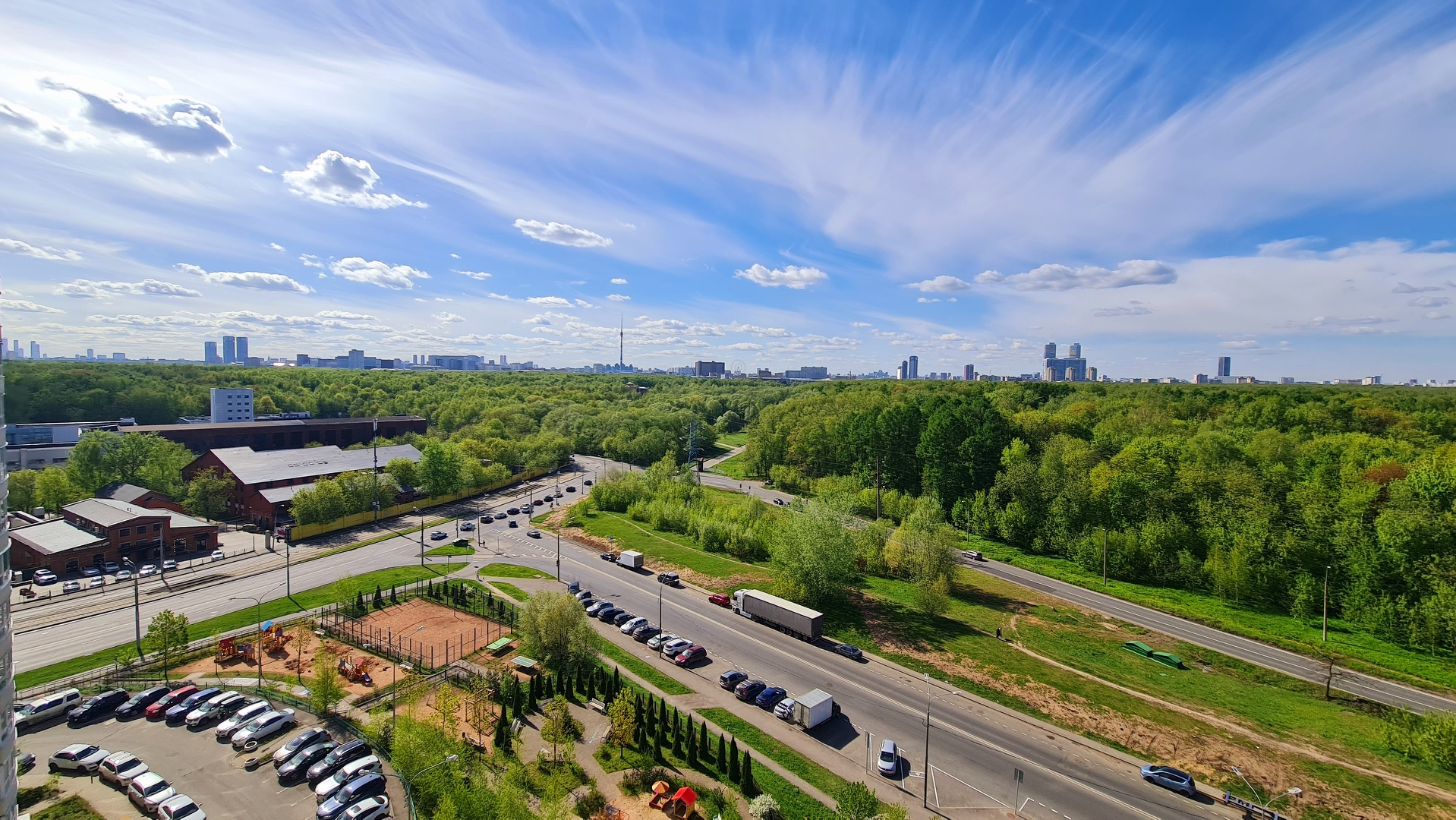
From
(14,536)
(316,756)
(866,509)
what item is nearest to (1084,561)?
(866,509)

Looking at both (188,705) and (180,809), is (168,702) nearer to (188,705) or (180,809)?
(188,705)

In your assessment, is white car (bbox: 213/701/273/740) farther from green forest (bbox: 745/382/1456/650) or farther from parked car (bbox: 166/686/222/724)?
green forest (bbox: 745/382/1456/650)

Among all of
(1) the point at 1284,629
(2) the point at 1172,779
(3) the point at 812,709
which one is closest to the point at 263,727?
(3) the point at 812,709

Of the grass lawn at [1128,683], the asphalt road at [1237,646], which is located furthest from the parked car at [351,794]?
the asphalt road at [1237,646]

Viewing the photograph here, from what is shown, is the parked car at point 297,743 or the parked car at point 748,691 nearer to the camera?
the parked car at point 297,743

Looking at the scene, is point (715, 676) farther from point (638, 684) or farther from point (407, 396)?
point (407, 396)

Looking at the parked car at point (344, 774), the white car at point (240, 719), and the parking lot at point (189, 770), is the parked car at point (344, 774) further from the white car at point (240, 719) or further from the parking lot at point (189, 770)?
the white car at point (240, 719)
